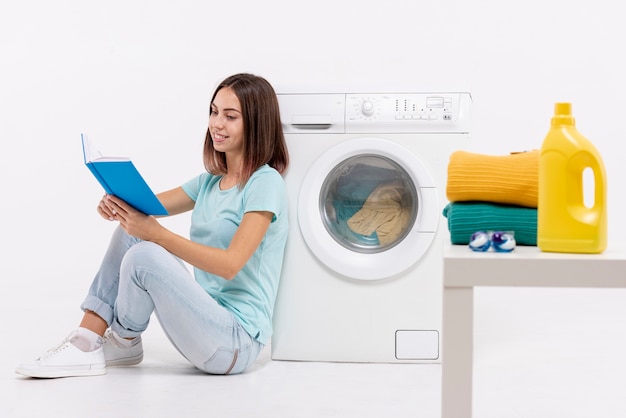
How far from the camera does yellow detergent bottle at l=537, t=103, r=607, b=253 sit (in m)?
1.40

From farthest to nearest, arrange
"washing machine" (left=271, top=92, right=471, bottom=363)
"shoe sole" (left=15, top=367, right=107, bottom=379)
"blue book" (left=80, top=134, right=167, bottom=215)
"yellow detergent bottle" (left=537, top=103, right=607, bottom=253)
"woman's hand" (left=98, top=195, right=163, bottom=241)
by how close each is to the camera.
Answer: "washing machine" (left=271, top=92, right=471, bottom=363), "shoe sole" (left=15, top=367, right=107, bottom=379), "woman's hand" (left=98, top=195, right=163, bottom=241), "blue book" (left=80, top=134, right=167, bottom=215), "yellow detergent bottle" (left=537, top=103, right=607, bottom=253)

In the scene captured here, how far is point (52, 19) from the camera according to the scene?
440 centimetres

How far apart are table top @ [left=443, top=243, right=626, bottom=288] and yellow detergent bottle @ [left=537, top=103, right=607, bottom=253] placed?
0.09m

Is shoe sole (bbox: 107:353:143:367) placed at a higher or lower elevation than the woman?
lower

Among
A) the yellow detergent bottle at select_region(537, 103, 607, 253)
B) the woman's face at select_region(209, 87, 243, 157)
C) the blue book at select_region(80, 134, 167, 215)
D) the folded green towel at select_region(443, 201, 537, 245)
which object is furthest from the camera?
the woman's face at select_region(209, 87, 243, 157)

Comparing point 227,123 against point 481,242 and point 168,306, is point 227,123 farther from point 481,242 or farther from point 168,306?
point 481,242

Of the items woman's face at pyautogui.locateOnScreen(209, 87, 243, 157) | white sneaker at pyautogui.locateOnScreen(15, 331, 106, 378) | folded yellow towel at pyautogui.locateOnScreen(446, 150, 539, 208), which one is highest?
woman's face at pyautogui.locateOnScreen(209, 87, 243, 157)

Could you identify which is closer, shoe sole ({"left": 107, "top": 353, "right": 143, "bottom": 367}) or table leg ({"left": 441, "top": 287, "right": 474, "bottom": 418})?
table leg ({"left": 441, "top": 287, "right": 474, "bottom": 418})

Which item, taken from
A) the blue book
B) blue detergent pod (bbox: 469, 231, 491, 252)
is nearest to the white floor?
the blue book

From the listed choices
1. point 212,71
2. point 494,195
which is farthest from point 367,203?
point 212,71

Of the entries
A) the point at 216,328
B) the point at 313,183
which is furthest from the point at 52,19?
the point at 216,328

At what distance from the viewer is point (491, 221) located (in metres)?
1.64

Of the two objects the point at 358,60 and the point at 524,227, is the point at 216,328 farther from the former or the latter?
the point at 358,60

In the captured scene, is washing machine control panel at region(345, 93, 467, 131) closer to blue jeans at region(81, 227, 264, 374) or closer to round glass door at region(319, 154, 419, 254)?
round glass door at region(319, 154, 419, 254)
